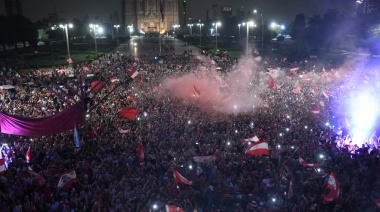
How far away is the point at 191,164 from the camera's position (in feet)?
36.1

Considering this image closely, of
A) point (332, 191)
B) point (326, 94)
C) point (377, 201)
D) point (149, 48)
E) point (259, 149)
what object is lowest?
point (377, 201)

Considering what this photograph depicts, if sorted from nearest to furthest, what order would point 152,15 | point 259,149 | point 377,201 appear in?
1. point 377,201
2. point 259,149
3. point 152,15

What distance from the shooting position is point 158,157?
37.7 feet

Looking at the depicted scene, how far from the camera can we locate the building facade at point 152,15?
136m

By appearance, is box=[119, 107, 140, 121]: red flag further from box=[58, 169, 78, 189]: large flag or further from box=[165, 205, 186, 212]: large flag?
box=[165, 205, 186, 212]: large flag

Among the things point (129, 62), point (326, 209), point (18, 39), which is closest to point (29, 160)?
point (326, 209)

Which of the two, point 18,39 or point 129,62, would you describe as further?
point 18,39

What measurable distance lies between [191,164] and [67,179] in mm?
3513

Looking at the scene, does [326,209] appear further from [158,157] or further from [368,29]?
[368,29]

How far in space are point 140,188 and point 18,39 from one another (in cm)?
6761

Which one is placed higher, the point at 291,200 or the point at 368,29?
the point at 368,29

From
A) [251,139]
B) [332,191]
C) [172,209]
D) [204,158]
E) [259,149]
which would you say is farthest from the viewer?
[251,139]

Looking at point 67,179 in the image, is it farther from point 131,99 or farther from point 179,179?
point 131,99

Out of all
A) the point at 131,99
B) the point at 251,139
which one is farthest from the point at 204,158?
the point at 131,99
